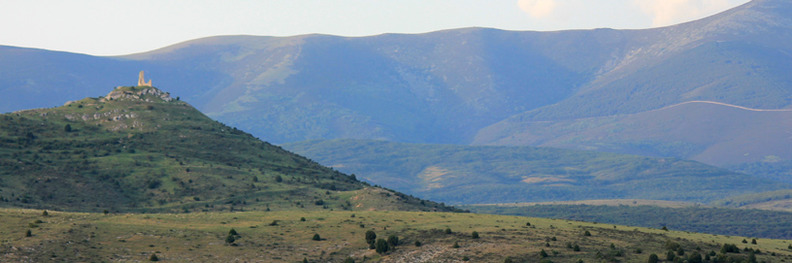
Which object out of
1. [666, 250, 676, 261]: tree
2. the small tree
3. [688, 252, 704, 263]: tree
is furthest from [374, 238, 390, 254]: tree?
[688, 252, 704, 263]: tree

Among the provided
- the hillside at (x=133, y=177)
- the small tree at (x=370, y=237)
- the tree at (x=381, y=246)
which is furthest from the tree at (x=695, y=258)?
the hillside at (x=133, y=177)

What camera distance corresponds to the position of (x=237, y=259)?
112m

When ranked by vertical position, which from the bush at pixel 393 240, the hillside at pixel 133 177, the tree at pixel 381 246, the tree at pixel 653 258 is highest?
the hillside at pixel 133 177

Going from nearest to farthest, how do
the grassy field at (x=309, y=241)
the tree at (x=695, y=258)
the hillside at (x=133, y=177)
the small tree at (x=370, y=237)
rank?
1. the grassy field at (x=309, y=241)
2. the tree at (x=695, y=258)
3. the small tree at (x=370, y=237)
4. the hillside at (x=133, y=177)

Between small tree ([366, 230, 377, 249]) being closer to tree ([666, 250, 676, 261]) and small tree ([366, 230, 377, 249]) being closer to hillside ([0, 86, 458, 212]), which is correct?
tree ([666, 250, 676, 261])

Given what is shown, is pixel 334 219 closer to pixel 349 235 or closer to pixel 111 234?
pixel 349 235

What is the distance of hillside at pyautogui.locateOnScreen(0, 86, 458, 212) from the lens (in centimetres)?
16050

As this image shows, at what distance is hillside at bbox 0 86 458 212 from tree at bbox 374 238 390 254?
45476 mm

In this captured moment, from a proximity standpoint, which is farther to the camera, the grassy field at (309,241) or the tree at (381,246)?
the tree at (381,246)

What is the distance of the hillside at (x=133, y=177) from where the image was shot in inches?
6319

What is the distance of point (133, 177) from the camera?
6855 inches

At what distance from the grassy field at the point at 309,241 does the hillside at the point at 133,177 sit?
1173 inches

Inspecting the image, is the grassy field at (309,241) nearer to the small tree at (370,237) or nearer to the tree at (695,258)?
the small tree at (370,237)

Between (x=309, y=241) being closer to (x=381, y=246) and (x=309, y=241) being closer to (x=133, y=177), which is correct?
(x=381, y=246)
